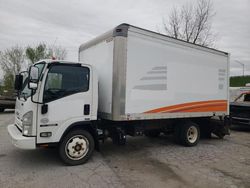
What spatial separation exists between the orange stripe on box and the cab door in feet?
6.05

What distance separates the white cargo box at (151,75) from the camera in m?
5.66

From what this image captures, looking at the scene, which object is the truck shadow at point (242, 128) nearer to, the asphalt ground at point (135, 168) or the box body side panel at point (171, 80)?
the box body side panel at point (171, 80)

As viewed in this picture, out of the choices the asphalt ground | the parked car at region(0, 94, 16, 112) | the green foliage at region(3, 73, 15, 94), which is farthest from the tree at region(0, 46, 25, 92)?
the asphalt ground

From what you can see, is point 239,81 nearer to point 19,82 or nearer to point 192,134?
point 192,134

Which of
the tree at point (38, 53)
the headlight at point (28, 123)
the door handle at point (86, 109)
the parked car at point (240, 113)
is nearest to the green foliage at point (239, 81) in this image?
the parked car at point (240, 113)

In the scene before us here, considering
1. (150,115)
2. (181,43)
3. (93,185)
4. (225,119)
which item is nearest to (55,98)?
(93,185)

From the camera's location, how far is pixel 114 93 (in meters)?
5.68

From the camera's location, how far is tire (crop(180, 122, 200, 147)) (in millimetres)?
7504

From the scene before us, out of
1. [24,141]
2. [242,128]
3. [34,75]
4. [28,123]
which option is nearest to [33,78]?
[34,75]

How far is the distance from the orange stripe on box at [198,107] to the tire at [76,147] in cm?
179

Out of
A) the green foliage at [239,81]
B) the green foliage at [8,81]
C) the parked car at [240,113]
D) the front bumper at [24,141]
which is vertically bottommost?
the front bumper at [24,141]

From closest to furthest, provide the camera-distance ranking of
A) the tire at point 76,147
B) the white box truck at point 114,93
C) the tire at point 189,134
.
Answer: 1. the white box truck at point 114,93
2. the tire at point 76,147
3. the tire at point 189,134

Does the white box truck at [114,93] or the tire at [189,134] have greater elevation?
the white box truck at [114,93]

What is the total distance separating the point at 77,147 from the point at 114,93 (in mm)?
1511
